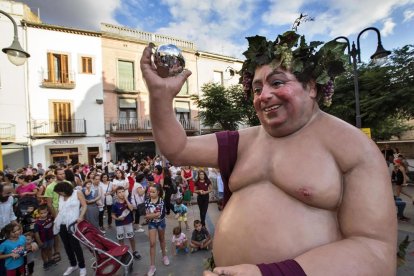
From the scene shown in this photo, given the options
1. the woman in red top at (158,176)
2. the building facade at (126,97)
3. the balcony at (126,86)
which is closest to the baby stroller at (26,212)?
the woman in red top at (158,176)

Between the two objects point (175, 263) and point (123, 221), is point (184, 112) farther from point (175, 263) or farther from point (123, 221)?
point (175, 263)

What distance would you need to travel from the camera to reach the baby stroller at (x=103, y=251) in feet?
13.5

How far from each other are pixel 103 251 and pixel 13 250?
3.75 feet

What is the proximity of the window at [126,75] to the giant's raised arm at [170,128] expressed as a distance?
18.9m

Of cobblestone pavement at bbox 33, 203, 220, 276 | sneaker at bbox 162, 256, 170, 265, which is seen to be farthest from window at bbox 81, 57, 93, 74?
sneaker at bbox 162, 256, 170, 265

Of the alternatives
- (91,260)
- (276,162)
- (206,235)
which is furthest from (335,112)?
(276,162)

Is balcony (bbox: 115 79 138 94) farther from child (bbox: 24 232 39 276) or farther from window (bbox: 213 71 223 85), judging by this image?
child (bbox: 24 232 39 276)

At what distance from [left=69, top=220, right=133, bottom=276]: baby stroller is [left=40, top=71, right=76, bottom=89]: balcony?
1478 cm

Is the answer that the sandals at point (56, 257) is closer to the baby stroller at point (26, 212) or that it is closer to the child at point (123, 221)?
the baby stroller at point (26, 212)

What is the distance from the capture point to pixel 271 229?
1.11 m

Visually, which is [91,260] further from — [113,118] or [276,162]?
[113,118]

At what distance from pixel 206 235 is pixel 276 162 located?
15.5 ft

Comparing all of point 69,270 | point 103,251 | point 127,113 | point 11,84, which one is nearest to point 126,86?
point 127,113

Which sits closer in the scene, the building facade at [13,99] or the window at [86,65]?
the building facade at [13,99]
